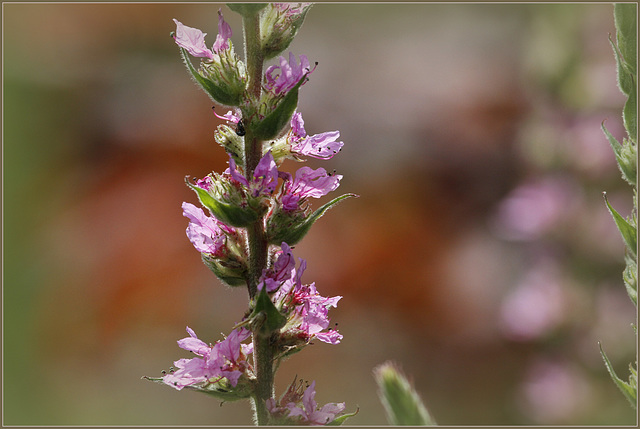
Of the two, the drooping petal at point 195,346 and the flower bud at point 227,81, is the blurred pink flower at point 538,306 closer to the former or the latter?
the drooping petal at point 195,346

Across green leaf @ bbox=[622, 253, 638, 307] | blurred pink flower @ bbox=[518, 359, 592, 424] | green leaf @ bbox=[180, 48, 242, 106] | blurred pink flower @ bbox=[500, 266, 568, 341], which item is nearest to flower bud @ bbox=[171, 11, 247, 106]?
green leaf @ bbox=[180, 48, 242, 106]

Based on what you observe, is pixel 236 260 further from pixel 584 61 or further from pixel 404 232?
pixel 404 232

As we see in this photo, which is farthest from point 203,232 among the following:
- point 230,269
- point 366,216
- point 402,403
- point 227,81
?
point 366,216

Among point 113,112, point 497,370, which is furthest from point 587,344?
Answer: point 113,112

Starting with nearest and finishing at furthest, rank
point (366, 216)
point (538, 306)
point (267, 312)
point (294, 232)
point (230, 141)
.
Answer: point (267, 312), point (294, 232), point (230, 141), point (538, 306), point (366, 216)

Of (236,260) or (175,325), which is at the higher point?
(236,260)

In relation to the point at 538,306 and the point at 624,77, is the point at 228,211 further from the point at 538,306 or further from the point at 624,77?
the point at 538,306

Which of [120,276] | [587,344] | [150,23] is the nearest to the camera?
[587,344]
